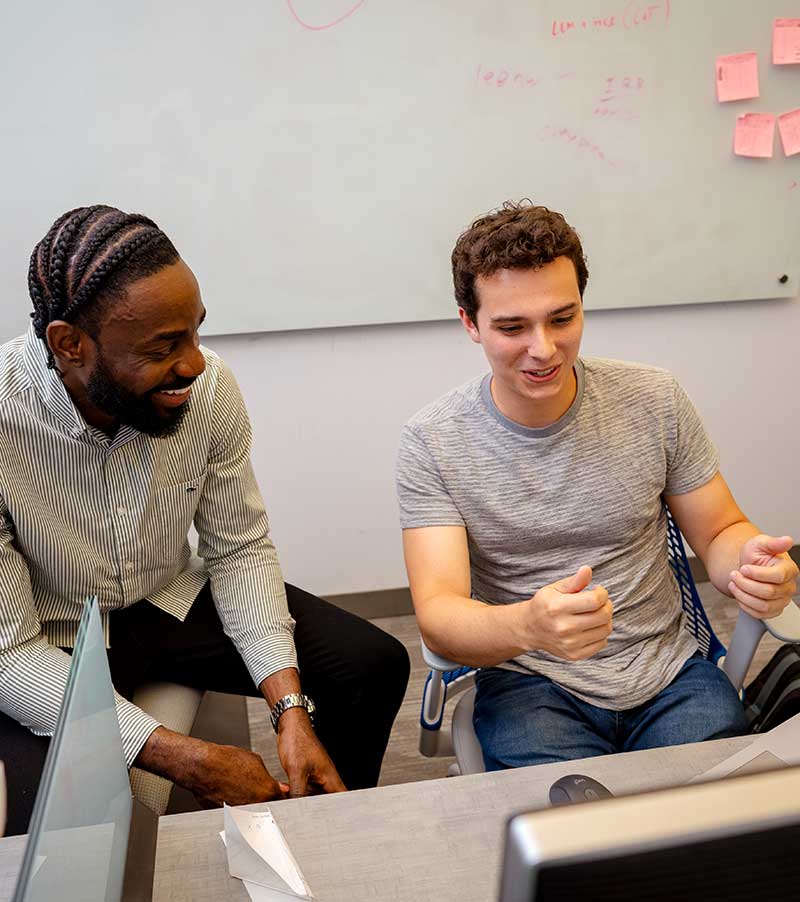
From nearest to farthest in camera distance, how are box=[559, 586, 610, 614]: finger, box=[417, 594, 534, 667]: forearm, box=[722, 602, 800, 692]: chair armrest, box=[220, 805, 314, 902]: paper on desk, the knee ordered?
1. box=[220, 805, 314, 902]: paper on desk
2. box=[559, 586, 610, 614]: finger
3. box=[417, 594, 534, 667]: forearm
4. box=[722, 602, 800, 692]: chair armrest
5. the knee

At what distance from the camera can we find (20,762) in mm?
1351

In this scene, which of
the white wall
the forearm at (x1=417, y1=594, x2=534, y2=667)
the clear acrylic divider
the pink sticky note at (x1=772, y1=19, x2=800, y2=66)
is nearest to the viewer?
the clear acrylic divider

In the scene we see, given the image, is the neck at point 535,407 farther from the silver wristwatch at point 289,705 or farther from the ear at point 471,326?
the silver wristwatch at point 289,705

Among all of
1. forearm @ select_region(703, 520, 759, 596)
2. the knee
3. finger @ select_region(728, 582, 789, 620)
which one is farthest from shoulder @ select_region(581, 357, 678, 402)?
the knee

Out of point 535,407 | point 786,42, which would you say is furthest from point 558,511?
point 786,42

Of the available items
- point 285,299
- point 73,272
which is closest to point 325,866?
point 73,272

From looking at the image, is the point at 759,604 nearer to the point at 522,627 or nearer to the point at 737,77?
the point at 522,627

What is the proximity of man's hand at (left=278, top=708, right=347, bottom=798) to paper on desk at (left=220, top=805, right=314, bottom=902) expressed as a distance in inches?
16.5

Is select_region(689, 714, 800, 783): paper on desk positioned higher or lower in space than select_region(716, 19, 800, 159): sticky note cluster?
lower

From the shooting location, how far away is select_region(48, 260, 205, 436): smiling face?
1297mm

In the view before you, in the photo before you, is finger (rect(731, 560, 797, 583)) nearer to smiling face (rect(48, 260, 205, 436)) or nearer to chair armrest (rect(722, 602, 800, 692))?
chair armrest (rect(722, 602, 800, 692))

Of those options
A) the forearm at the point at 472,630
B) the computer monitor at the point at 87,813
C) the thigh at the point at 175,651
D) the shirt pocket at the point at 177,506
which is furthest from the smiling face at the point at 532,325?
the computer monitor at the point at 87,813

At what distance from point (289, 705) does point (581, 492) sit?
1.82 ft

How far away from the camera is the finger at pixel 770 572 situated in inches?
50.4
